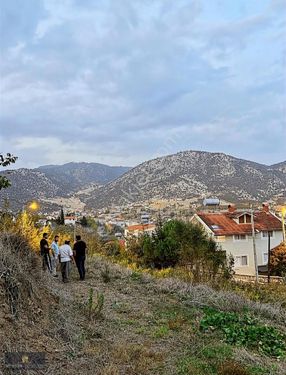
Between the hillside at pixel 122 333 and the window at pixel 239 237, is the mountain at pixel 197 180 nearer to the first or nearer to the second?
the window at pixel 239 237

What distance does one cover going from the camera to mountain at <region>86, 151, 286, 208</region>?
310 ft

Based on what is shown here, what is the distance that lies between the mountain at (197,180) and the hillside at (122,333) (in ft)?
258

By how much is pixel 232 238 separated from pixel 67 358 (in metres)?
41.3

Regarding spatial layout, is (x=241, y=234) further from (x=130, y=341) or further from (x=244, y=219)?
(x=130, y=341)

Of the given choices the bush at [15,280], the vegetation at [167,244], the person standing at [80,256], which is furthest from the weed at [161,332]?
the vegetation at [167,244]

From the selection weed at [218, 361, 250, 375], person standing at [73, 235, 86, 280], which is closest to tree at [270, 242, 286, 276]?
person standing at [73, 235, 86, 280]

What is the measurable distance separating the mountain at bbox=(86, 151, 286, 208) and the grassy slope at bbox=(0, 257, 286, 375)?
260 ft

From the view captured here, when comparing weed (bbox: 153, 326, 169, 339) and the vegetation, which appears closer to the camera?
weed (bbox: 153, 326, 169, 339)

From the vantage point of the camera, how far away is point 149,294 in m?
12.2

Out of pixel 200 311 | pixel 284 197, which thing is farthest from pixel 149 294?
pixel 284 197

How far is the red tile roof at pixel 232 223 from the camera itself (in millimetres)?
46000

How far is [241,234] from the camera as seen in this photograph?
151 ft

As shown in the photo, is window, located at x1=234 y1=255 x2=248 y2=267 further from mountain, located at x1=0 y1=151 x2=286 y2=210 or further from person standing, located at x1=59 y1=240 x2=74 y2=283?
mountain, located at x1=0 y1=151 x2=286 y2=210

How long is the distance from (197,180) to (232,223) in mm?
56000
